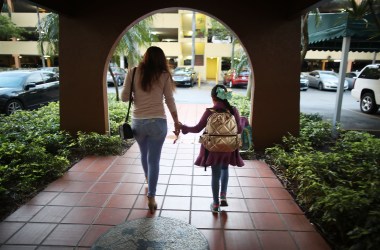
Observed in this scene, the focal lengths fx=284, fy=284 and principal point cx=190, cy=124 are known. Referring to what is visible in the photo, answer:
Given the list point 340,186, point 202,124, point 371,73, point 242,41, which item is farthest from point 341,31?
point 202,124

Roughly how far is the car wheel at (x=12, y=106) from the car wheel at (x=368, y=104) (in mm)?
11616

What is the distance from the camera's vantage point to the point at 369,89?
9969 millimetres

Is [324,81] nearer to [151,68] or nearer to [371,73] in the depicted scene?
[371,73]

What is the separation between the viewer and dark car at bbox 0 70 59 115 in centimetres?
821

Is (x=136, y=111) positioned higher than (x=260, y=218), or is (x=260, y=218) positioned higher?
(x=136, y=111)

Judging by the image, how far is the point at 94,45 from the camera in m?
5.23

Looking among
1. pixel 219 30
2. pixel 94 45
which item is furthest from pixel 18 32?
pixel 94 45

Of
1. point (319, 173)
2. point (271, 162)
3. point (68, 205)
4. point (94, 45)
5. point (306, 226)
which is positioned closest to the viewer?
point (306, 226)

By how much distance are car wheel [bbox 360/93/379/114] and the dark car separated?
11125 millimetres

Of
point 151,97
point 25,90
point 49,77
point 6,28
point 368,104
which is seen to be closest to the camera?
point 151,97

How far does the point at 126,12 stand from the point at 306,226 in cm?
440

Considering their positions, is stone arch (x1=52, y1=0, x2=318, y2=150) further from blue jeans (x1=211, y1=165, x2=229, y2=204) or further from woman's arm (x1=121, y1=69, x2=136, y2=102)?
woman's arm (x1=121, y1=69, x2=136, y2=102)

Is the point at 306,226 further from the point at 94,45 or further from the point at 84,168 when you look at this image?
the point at 94,45

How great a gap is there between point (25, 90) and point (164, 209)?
24.4 feet
